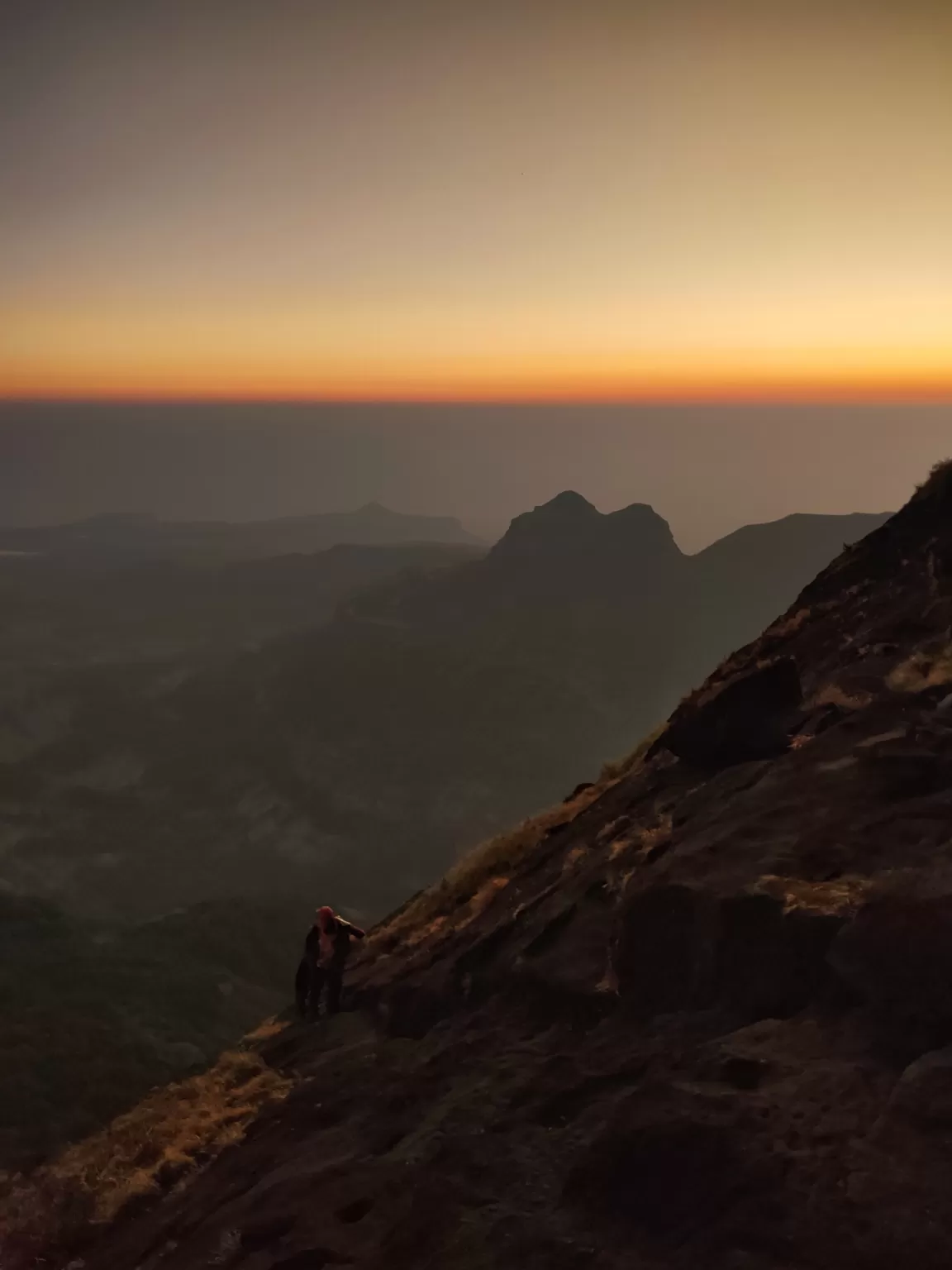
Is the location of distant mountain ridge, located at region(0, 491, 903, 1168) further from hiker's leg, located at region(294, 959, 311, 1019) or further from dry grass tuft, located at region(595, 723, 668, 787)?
dry grass tuft, located at region(595, 723, 668, 787)

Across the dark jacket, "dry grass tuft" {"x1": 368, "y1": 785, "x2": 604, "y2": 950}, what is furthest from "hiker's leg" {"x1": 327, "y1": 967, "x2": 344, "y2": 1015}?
"dry grass tuft" {"x1": 368, "y1": 785, "x2": 604, "y2": 950}

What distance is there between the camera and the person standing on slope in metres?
20.2

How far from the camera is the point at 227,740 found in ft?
440

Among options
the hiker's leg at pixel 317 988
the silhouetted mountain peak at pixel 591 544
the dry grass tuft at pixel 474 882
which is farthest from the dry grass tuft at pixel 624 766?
the silhouetted mountain peak at pixel 591 544

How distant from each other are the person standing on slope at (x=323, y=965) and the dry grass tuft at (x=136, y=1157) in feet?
6.28

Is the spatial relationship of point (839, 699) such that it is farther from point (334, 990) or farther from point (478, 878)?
point (334, 990)

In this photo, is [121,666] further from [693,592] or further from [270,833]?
[693,592]

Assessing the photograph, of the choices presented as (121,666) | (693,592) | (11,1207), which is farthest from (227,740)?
(11,1207)

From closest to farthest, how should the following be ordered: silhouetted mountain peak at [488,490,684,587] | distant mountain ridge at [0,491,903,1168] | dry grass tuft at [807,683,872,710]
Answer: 1. dry grass tuft at [807,683,872,710]
2. distant mountain ridge at [0,491,903,1168]
3. silhouetted mountain peak at [488,490,684,587]

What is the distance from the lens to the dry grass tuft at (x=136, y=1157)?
47.4 feet

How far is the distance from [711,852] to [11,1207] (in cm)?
1564

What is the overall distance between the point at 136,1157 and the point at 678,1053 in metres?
12.1

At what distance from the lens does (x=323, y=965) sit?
68.8ft

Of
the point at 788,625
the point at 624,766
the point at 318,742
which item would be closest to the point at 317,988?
the point at 624,766
